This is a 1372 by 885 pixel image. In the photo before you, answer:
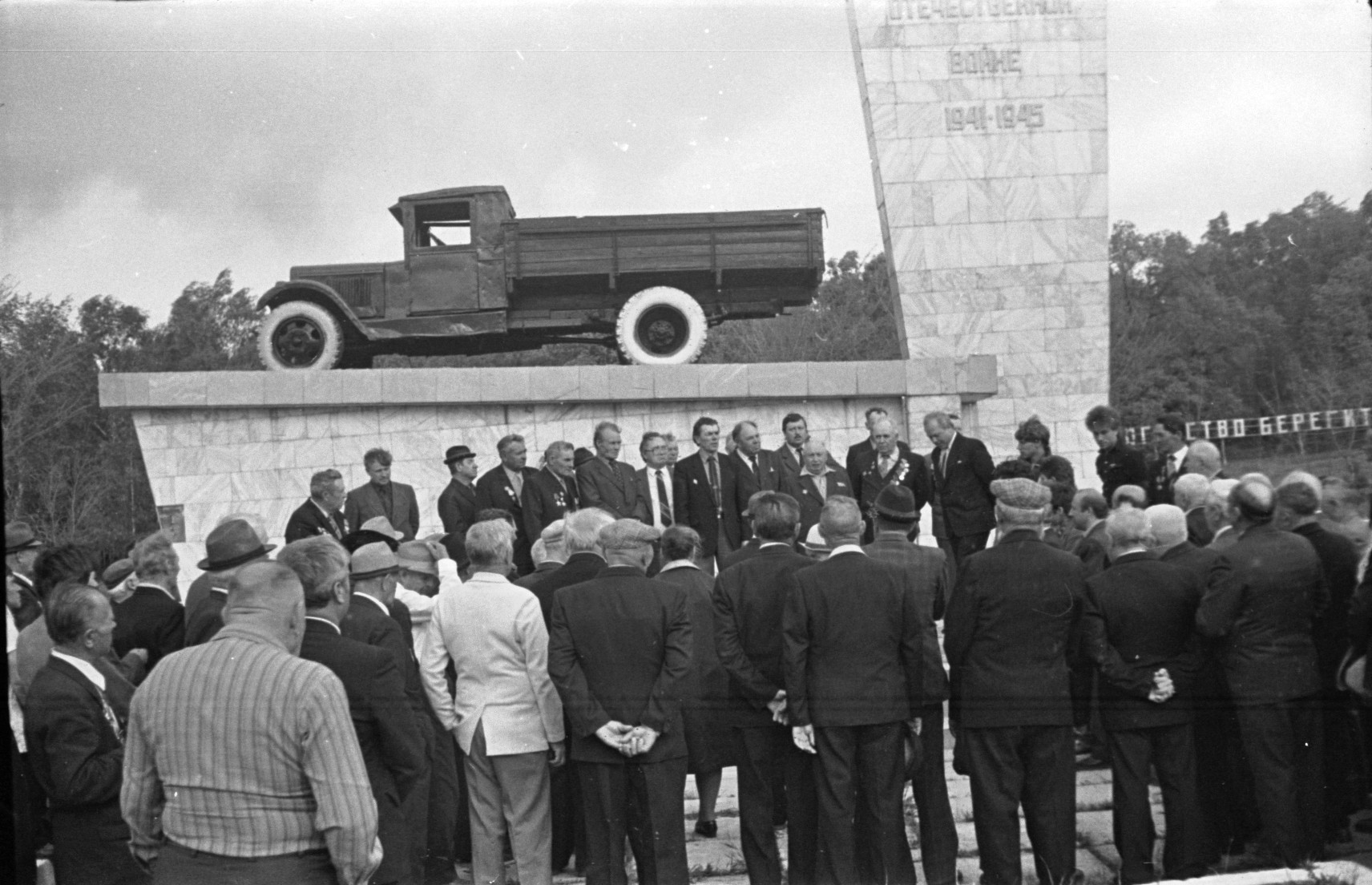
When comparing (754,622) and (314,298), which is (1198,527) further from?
(314,298)

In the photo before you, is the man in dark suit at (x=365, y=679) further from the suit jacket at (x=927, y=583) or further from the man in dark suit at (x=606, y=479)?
the man in dark suit at (x=606, y=479)

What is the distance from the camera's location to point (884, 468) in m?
8.30

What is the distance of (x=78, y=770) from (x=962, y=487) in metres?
5.89

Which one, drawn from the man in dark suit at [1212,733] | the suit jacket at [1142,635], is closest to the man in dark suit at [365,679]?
the suit jacket at [1142,635]

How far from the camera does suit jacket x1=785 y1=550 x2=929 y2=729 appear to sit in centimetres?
437

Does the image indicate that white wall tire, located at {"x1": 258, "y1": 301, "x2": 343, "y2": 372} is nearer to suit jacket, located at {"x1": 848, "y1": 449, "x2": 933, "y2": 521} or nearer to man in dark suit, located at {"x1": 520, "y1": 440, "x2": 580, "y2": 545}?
man in dark suit, located at {"x1": 520, "y1": 440, "x2": 580, "y2": 545}

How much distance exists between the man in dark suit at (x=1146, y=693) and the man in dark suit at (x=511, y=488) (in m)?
4.17

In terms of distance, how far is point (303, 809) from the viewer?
114 inches

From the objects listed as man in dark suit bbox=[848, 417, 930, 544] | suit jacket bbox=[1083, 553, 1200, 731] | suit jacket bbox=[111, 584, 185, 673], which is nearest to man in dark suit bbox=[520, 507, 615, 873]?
suit jacket bbox=[111, 584, 185, 673]

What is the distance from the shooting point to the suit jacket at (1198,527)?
5.44 metres

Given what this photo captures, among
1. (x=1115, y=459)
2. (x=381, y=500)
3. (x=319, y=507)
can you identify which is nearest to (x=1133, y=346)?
(x=1115, y=459)

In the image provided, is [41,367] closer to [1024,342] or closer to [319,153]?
[319,153]

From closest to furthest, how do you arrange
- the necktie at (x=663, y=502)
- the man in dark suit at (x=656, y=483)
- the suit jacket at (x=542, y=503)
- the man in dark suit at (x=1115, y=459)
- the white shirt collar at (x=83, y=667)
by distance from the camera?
1. the white shirt collar at (x=83, y=667)
2. the man in dark suit at (x=1115, y=459)
3. the suit jacket at (x=542, y=503)
4. the man in dark suit at (x=656, y=483)
5. the necktie at (x=663, y=502)

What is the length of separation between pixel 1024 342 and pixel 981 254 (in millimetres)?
936
